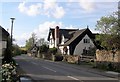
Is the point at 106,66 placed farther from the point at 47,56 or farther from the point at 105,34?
the point at 47,56

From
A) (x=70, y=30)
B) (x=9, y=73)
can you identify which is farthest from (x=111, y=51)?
(x=70, y=30)

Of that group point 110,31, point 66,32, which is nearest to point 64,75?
point 110,31

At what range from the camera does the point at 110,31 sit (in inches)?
1538

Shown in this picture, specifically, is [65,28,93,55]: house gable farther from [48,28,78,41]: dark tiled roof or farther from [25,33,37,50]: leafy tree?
[25,33,37,50]: leafy tree

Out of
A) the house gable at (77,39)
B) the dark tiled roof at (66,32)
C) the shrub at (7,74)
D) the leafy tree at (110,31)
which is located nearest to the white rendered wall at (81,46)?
the house gable at (77,39)

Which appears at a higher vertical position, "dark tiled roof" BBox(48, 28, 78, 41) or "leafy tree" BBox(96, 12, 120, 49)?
"dark tiled roof" BBox(48, 28, 78, 41)

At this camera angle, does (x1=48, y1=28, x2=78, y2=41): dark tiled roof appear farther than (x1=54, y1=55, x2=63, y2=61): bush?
Yes

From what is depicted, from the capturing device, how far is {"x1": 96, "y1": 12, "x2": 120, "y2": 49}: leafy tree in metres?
37.4

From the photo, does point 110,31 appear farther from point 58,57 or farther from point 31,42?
point 31,42

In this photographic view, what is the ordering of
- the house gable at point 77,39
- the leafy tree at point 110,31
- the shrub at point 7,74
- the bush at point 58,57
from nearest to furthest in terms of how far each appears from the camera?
1. the shrub at point 7,74
2. the leafy tree at point 110,31
3. the bush at point 58,57
4. the house gable at point 77,39

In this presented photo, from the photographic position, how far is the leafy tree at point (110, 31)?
37375 millimetres

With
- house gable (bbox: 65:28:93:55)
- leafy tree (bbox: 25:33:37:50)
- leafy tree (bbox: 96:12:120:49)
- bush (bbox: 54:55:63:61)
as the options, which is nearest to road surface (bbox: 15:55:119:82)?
leafy tree (bbox: 96:12:120:49)

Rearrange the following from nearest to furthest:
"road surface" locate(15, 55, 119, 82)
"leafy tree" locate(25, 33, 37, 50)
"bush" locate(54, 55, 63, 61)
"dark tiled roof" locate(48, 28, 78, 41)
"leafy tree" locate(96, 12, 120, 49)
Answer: "road surface" locate(15, 55, 119, 82), "leafy tree" locate(96, 12, 120, 49), "bush" locate(54, 55, 63, 61), "dark tiled roof" locate(48, 28, 78, 41), "leafy tree" locate(25, 33, 37, 50)

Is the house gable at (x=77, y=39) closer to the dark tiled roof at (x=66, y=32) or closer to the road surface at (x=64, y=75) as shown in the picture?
the dark tiled roof at (x=66, y=32)
